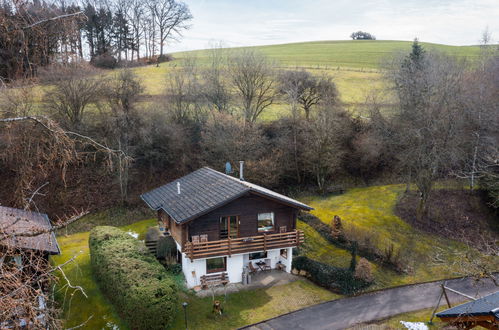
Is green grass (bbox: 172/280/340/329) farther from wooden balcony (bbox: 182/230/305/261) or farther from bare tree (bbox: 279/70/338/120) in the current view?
bare tree (bbox: 279/70/338/120)

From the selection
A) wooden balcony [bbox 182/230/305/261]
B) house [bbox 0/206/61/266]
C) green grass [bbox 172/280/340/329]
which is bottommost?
green grass [bbox 172/280/340/329]

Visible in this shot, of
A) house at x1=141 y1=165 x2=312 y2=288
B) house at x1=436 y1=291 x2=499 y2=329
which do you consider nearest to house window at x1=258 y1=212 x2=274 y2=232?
house at x1=141 y1=165 x2=312 y2=288

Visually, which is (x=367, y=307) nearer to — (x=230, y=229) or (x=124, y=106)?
(x=230, y=229)

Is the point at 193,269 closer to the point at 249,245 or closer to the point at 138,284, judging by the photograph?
the point at 249,245

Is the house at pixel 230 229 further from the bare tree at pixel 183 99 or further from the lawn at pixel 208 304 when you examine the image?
the bare tree at pixel 183 99

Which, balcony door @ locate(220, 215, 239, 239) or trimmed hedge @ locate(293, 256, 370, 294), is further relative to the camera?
trimmed hedge @ locate(293, 256, 370, 294)

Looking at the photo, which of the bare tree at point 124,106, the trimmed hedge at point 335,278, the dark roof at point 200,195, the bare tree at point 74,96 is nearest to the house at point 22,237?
the dark roof at point 200,195
